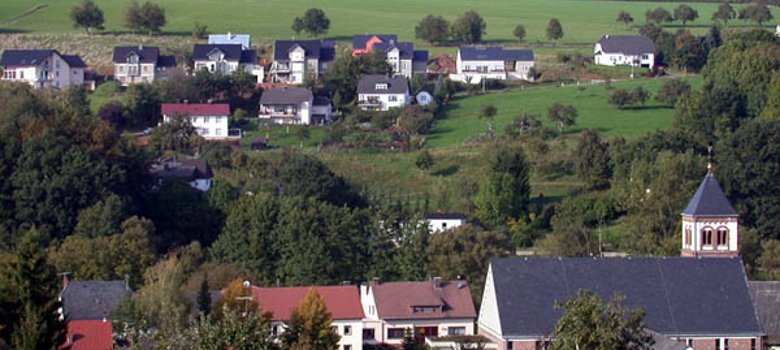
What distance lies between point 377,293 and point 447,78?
38693 mm

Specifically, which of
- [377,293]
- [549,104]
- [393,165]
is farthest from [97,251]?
[549,104]

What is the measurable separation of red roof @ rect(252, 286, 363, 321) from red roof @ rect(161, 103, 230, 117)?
29.6m

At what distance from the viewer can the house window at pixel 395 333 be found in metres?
52.1

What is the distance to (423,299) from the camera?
171ft

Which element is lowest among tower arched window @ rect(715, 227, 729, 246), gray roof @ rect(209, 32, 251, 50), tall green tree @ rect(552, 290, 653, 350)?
tower arched window @ rect(715, 227, 729, 246)

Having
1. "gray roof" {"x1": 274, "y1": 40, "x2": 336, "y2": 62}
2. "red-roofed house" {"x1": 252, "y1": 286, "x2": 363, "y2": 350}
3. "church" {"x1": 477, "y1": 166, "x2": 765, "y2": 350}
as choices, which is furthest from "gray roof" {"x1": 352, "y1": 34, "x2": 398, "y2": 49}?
"church" {"x1": 477, "y1": 166, "x2": 765, "y2": 350}

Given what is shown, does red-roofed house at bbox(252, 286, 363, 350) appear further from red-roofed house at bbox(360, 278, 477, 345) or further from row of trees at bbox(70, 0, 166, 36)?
row of trees at bbox(70, 0, 166, 36)

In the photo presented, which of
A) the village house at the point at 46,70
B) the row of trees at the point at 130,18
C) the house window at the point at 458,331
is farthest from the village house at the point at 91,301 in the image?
the row of trees at the point at 130,18

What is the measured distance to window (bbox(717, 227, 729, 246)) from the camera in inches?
2029

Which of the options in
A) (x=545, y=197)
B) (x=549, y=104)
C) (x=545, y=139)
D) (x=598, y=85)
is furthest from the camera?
(x=598, y=85)

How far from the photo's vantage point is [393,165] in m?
74.2

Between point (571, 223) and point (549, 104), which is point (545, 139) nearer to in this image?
point (549, 104)

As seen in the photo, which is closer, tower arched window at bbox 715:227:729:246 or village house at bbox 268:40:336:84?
tower arched window at bbox 715:227:729:246

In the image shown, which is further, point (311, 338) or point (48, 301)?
point (311, 338)
